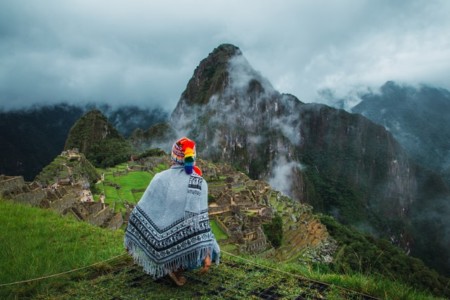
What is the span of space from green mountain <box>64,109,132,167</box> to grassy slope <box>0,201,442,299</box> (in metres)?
46.1

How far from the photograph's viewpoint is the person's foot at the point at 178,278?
3.19 meters

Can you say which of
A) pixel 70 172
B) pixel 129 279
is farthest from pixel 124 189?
pixel 129 279

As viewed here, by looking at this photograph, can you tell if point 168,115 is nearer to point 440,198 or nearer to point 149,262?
point 440,198

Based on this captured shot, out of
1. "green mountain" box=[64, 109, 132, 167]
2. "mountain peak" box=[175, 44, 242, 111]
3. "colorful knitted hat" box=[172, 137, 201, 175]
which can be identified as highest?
"mountain peak" box=[175, 44, 242, 111]

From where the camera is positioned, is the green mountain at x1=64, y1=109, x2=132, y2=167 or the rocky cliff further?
the rocky cliff

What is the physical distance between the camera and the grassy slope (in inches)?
119

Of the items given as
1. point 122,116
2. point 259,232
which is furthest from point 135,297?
point 122,116

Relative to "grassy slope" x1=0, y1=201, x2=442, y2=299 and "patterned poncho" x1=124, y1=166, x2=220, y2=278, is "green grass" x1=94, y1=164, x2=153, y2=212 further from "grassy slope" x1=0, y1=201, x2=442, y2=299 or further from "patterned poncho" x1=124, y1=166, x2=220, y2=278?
"patterned poncho" x1=124, y1=166, x2=220, y2=278

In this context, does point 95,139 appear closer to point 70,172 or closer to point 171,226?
point 70,172

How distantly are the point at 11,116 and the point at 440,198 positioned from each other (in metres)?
111

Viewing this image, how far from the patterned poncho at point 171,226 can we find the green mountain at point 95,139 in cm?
4690

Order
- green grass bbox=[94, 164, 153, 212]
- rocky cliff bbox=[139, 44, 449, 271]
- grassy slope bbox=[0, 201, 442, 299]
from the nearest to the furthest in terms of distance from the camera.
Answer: grassy slope bbox=[0, 201, 442, 299] < green grass bbox=[94, 164, 153, 212] < rocky cliff bbox=[139, 44, 449, 271]

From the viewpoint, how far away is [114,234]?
5098mm

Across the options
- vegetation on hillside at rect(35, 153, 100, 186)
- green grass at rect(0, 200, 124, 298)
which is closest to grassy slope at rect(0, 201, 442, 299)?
green grass at rect(0, 200, 124, 298)
